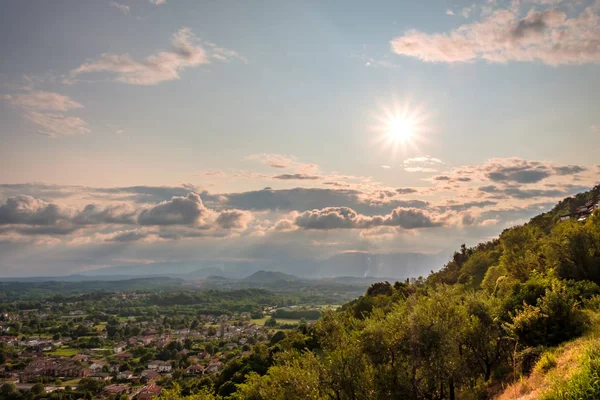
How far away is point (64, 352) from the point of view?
456 ft

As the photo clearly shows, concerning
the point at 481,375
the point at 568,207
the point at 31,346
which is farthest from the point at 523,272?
the point at 31,346

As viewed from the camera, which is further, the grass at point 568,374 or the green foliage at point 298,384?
the green foliage at point 298,384

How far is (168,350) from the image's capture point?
132 metres

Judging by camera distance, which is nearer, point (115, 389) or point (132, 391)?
point (132, 391)

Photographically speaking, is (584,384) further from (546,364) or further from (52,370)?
(52,370)

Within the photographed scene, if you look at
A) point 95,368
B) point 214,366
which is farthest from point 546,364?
→ point 95,368

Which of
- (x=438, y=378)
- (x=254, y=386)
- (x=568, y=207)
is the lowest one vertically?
(x=254, y=386)

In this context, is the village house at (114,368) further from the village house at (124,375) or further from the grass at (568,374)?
the grass at (568,374)

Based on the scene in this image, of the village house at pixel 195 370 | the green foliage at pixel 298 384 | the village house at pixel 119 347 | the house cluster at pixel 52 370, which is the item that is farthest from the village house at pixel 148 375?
the green foliage at pixel 298 384

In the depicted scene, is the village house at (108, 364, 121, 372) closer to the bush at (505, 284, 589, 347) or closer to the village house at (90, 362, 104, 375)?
the village house at (90, 362, 104, 375)

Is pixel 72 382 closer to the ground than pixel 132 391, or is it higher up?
closer to the ground

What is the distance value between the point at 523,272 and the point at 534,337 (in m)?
21.6

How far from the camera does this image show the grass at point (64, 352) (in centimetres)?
13390

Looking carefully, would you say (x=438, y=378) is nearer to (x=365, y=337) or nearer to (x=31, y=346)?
(x=365, y=337)
